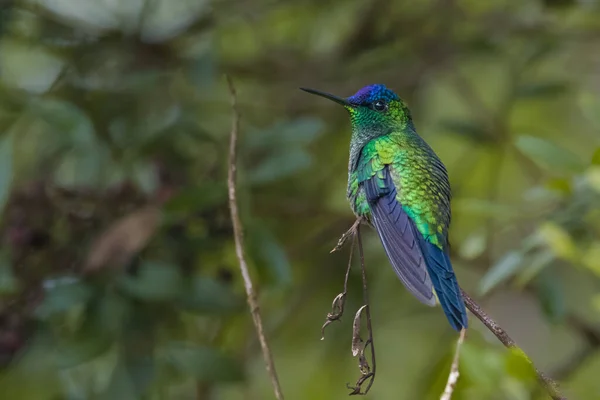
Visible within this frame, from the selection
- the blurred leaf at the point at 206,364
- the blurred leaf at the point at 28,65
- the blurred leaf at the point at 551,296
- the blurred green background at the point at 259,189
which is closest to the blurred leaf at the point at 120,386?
the blurred green background at the point at 259,189

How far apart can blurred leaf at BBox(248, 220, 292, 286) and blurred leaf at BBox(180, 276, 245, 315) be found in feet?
0.44

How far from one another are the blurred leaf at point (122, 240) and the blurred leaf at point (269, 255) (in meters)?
0.28

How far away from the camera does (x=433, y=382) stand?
2539 millimetres

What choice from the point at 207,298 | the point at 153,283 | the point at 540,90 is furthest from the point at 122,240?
the point at 540,90

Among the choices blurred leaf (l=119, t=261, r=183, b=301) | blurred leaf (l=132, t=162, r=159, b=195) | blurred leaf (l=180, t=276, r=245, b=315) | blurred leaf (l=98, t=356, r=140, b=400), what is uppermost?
blurred leaf (l=132, t=162, r=159, b=195)

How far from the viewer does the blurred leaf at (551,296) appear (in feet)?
7.77

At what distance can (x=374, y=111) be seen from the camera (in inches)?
74.4

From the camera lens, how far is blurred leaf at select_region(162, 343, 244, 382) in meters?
2.38

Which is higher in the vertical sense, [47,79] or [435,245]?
[435,245]

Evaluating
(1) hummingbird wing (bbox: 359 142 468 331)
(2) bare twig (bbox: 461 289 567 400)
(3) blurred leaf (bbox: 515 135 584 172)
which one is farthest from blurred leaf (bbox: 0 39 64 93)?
(2) bare twig (bbox: 461 289 567 400)

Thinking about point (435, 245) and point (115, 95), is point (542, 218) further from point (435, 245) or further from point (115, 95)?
point (115, 95)

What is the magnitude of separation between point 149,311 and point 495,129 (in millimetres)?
1358

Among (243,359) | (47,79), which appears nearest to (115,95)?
(47,79)

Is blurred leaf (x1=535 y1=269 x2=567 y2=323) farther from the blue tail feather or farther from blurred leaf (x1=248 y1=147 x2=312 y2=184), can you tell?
the blue tail feather
